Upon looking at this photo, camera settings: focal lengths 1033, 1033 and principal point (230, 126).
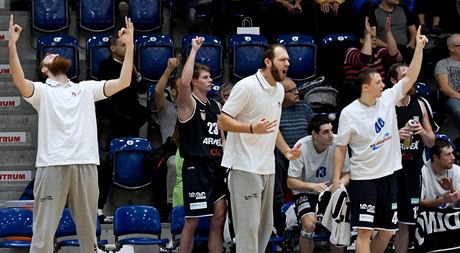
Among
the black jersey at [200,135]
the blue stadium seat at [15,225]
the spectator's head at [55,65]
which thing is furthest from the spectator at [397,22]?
the spectator's head at [55,65]

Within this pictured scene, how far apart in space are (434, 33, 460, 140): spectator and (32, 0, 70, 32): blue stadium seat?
509cm

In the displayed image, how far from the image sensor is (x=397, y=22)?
563 inches

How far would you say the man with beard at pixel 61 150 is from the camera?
8.83 metres

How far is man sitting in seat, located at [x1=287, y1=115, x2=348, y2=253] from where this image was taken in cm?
1045

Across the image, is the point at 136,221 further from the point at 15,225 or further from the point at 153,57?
the point at 153,57

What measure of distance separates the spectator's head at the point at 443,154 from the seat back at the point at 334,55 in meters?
2.62

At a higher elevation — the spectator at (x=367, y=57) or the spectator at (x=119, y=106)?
the spectator at (x=367, y=57)

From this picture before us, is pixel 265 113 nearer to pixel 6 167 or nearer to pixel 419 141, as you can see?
pixel 419 141

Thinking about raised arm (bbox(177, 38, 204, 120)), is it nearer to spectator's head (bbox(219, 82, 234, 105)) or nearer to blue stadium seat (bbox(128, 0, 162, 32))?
spectator's head (bbox(219, 82, 234, 105))

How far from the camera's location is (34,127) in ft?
42.8

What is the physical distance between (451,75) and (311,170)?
3.48m

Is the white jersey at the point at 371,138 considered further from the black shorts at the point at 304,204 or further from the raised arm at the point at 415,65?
the black shorts at the point at 304,204

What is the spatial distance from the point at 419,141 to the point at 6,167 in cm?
505

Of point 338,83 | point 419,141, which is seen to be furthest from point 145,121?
point 419,141
